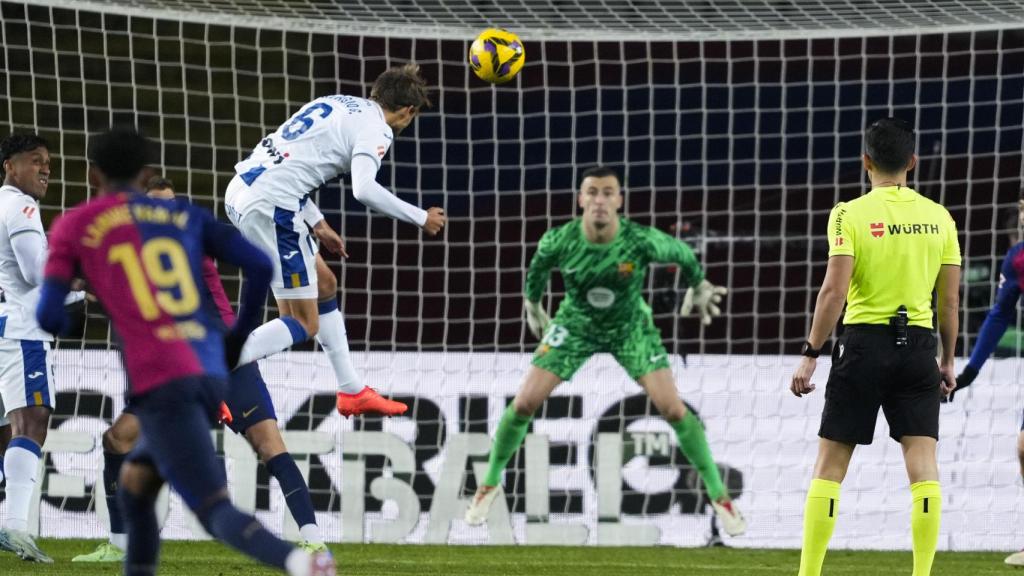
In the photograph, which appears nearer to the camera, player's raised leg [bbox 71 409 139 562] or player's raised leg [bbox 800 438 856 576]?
player's raised leg [bbox 800 438 856 576]

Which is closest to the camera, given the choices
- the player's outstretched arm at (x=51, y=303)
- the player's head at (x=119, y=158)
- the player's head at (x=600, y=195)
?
the player's outstretched arm at (x=51, y=303)

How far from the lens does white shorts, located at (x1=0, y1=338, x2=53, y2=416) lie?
7320 mm

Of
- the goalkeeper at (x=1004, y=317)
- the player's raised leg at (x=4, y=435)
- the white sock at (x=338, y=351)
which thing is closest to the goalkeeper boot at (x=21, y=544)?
the player's raised leg at (x=4, y=435)

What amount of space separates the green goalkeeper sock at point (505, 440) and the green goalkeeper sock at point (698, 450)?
2.99ft

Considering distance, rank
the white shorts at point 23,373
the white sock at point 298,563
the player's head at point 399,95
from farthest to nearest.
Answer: the white shorts at point 23,373, the player's head at point 399,95, the white sock at point 298,563

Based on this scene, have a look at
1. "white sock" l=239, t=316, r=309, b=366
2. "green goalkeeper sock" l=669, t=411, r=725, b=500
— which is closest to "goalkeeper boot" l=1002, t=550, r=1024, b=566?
"green goalkeeper sock" l=669, t=411, r=725, b=500

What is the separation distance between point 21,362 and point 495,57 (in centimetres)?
288

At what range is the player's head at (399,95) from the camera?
706cm

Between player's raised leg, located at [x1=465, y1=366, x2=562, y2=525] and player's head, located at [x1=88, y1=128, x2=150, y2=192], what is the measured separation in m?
5.00

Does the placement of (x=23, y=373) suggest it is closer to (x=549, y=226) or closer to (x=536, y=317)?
(x=536, y=317)

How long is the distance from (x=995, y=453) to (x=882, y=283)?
15.7 ft

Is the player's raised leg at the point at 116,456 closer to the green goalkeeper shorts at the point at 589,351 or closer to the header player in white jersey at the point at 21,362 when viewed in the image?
the header player in white jersey at the point at 21,362

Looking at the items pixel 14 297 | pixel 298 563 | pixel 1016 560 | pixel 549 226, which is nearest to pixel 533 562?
pixel 1016 560

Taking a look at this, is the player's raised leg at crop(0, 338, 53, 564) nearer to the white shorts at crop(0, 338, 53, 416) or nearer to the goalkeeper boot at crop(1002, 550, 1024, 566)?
the white shorts at crop(0, 338, 53, 416)
